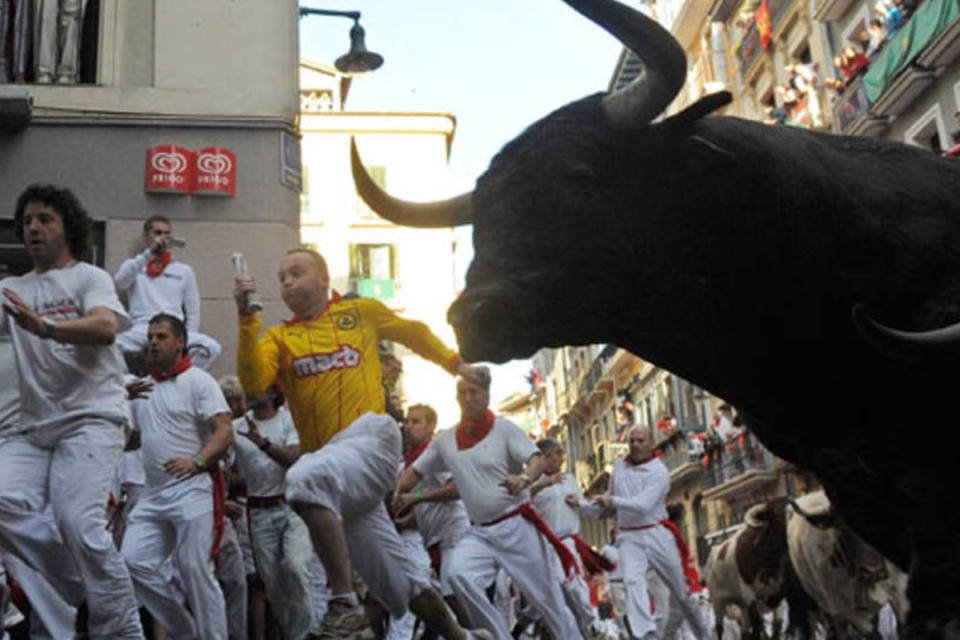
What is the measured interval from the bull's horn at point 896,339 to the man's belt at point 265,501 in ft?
22.0

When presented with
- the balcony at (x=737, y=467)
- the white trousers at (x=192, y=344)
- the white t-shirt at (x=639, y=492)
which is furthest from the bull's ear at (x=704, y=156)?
the balcony at (x=737, y=467)

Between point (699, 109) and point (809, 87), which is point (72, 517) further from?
point (809, 87)

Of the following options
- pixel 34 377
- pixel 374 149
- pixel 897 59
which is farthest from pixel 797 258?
pixel 374 149

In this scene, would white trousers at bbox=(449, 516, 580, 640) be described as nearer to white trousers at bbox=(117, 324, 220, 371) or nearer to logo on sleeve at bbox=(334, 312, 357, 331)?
white trousers at bbox=(117, 324, 220, 371)

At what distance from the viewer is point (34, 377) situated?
20.3ft

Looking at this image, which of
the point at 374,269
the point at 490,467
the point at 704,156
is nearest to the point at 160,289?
the point at 490,467

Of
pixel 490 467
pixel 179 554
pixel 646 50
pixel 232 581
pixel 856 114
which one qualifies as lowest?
pixel 232 581

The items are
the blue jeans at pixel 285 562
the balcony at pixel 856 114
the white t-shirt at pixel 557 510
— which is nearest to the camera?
the blue jeans at pixel 285 562

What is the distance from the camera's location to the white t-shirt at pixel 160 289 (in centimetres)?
1017

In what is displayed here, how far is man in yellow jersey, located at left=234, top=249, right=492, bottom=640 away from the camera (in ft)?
19.4

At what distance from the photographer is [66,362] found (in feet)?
20.2

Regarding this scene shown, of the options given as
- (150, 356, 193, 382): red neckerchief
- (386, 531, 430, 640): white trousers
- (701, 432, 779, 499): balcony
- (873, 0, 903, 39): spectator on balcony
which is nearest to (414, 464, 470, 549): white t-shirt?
(386, 531, 430, 640): white trousers

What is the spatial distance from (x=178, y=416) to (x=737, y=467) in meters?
35.6

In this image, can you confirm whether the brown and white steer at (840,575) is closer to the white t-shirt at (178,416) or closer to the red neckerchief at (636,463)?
the red neckerchief at (636,463)
